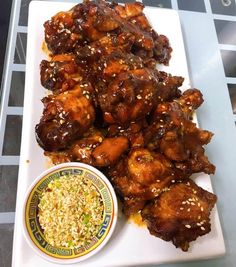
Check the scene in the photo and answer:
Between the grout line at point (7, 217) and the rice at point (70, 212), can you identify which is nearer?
the rice at point (70, 212)

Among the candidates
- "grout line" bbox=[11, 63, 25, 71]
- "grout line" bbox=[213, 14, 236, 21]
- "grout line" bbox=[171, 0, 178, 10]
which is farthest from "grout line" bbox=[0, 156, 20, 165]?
"grout line" bbox=[213, 14, 236, 21]

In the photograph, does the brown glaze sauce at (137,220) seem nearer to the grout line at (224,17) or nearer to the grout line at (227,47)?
the grout line at (227,47)

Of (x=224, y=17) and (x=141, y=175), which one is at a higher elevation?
(x=224, y=17)

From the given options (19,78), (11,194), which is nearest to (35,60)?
(19,78)

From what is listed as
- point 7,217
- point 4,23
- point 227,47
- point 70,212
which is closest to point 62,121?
point 70,212

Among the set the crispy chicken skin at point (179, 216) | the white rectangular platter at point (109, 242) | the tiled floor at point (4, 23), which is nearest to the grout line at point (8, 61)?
the tiled floor at point (4, 23)

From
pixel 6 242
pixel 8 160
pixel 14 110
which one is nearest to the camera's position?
pixel 6 242

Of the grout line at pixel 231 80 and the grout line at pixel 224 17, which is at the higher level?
the grout line at pixel 224 17

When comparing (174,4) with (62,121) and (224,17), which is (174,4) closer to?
(224,17)
